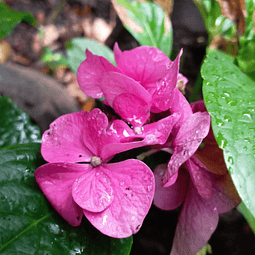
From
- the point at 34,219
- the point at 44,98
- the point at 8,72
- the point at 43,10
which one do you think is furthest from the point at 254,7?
the point at 43,10

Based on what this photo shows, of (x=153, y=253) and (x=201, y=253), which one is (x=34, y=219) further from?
(x=153, y=253)

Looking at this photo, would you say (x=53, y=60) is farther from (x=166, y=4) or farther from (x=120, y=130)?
(x=120, y=130)

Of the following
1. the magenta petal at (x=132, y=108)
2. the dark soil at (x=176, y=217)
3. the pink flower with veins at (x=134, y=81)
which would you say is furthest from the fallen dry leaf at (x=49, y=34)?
the magenta petal at (x=132, y=108)

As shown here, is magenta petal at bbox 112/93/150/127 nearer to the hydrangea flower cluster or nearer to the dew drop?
the hydrangea flower cluster

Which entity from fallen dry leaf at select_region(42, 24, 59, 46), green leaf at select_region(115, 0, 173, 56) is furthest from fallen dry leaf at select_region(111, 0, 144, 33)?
fallen dry leaf at select_region(42, 24, 59, 46)

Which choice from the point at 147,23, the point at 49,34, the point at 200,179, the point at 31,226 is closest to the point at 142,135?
the point at 200,179

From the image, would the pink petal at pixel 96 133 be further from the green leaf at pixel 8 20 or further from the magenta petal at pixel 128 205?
the green leaf at pixel 8 20
